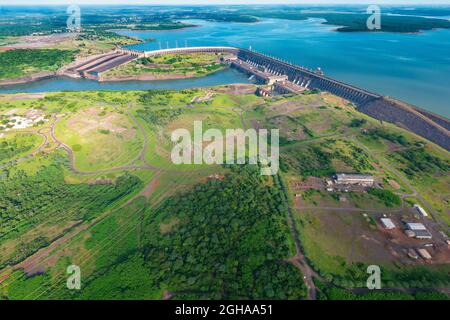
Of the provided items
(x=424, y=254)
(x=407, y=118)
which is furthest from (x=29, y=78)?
(x=424, y=254)

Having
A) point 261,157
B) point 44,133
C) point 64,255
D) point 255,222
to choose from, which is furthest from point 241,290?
point 44,133

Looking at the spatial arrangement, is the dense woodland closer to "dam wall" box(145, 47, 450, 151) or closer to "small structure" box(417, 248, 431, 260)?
"small structure" box(417, 248, 431, 260)

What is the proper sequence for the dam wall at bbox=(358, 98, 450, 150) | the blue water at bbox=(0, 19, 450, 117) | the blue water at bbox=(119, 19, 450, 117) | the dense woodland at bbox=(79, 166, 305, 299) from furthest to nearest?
the blue water at bbox=(0, 19, 450, 117) → the blue water at bbox=(119, 19, 450, 117) → the dam wall at bbox=(358, 98, 450, 150) → the dense woodland at bbox=(79, 166, 305, 299)

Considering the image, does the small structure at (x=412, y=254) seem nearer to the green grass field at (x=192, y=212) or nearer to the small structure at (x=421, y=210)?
the green grass field at (x=192, y=212)

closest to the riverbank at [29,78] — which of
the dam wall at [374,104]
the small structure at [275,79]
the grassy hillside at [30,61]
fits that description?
the grassy hillside at [30,61]

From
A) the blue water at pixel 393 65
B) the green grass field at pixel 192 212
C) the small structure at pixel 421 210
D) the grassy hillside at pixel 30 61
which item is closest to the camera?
the green grass field at pixel 192 212

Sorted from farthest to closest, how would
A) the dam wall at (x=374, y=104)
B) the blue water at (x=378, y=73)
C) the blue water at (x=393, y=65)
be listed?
the blue water at (x=378, y=73) → the blue water at (x=393, y=65) → the dam wall at (x=374, y=104)

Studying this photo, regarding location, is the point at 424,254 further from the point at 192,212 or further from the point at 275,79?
the point at 275,79

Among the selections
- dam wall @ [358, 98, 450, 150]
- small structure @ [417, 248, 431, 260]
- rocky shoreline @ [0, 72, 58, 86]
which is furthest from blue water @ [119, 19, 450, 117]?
rocky shoreline @ [0, 72, 58, 86]
